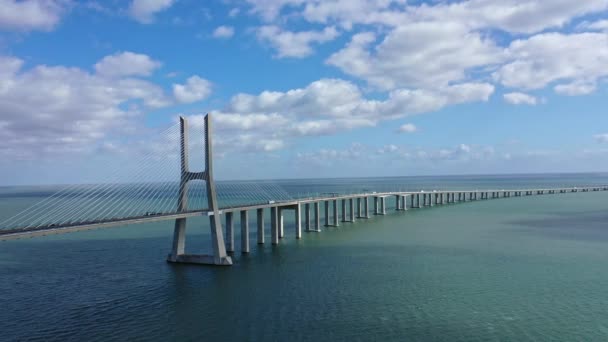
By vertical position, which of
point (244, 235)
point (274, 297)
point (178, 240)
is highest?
point (178, 240)

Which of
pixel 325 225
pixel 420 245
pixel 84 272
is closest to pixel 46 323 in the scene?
pixel 84 272

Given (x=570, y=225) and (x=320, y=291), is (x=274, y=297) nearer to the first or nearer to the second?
(x=320, y=291)

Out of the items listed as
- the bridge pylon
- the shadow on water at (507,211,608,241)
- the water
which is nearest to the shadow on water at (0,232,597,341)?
the water

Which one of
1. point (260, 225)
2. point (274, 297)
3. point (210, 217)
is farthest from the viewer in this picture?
point (260, 225)

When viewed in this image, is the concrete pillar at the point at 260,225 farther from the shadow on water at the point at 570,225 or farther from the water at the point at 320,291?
the shadow on water at the point at 570,225

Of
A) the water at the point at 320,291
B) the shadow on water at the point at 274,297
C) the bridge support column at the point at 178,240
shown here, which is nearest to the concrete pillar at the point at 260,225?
the water at the point at 320,291

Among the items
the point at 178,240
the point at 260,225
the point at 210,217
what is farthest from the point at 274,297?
the point at 260,225

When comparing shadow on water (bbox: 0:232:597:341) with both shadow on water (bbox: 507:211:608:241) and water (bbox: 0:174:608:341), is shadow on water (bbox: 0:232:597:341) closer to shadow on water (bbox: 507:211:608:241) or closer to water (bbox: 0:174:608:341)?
water (bbox: 0:174:608:341)
